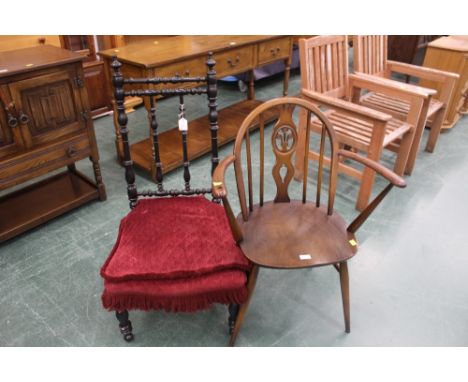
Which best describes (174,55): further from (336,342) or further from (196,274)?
(336,342)

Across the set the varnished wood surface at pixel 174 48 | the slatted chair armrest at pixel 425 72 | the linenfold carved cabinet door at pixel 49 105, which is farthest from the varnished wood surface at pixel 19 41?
the slatted chair armrest at pixel 425 72

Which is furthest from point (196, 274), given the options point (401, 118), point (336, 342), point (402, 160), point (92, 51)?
point (92, 51)

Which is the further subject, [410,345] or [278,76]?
[278,76]

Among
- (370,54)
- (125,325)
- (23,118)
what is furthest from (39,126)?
(370,54)

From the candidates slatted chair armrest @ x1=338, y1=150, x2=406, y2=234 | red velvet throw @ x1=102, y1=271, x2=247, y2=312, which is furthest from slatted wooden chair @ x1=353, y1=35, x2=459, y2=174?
red velvet throw @ x1=102, y1=271, x2=247, y2=312

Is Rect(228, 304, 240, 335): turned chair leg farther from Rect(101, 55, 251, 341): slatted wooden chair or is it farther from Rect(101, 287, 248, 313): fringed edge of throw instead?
Rect(101, 287, 248, 313): fringed edge of throw

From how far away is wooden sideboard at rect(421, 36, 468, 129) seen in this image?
315cm

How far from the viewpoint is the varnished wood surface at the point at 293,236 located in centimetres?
139

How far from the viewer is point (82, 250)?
2098 mm

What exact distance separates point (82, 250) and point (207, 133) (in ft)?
4.90

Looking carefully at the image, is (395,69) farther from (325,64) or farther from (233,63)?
(233,63)

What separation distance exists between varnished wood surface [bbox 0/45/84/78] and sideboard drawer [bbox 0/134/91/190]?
425 millimetres

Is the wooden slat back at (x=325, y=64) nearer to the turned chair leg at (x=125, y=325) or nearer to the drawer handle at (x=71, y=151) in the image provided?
the drawer handle at (x=71, y=151)

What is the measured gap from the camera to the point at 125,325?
5.14 ft
